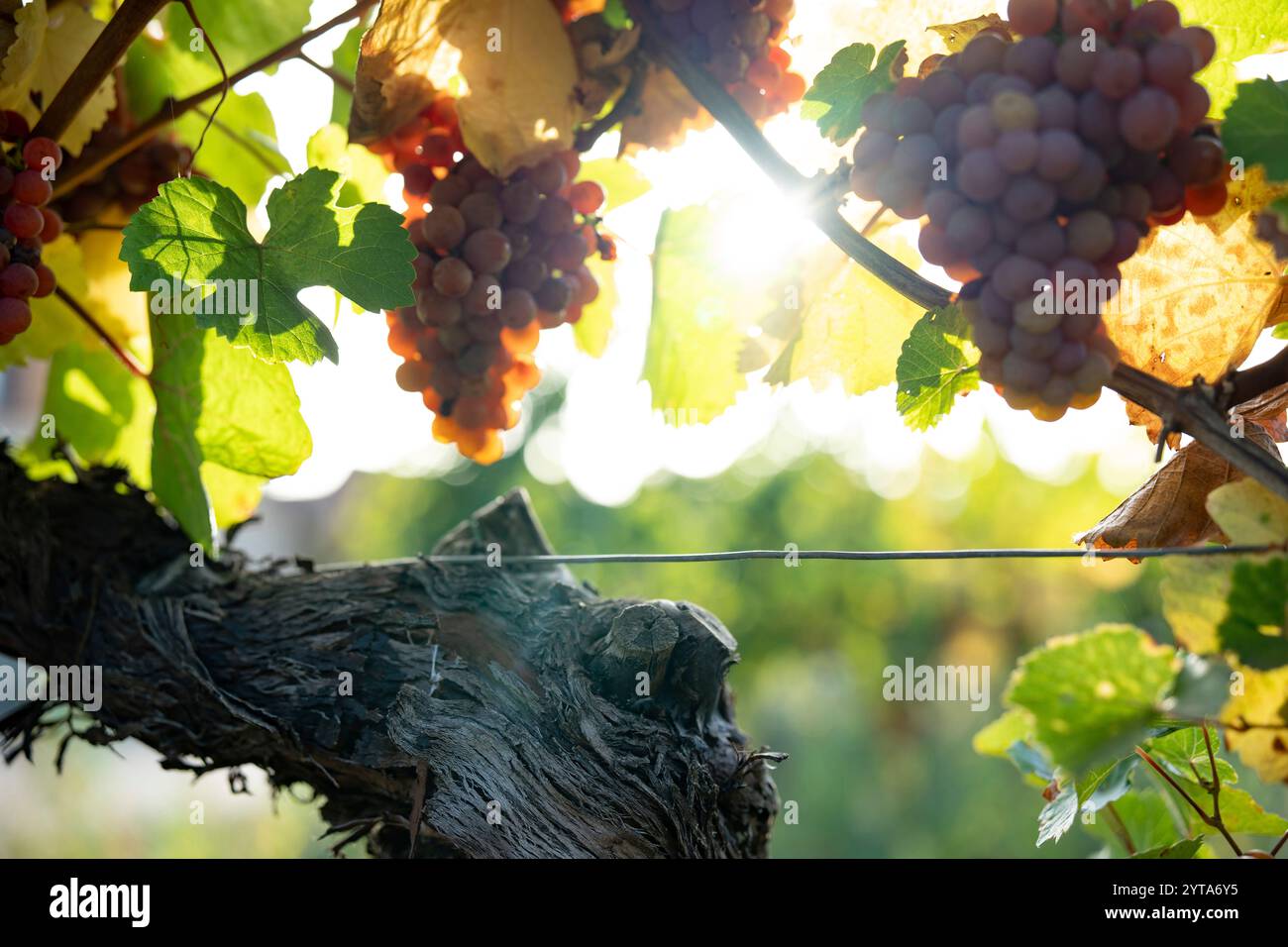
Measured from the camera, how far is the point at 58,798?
464 cm

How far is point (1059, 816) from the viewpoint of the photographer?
474 mm

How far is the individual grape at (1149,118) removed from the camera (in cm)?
34

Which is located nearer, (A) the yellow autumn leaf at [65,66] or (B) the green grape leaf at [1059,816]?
(B) the green grape leaf at [1059,816]

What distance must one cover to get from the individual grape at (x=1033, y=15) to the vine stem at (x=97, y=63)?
387mm

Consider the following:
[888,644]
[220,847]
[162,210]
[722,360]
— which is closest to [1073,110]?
[722,360]

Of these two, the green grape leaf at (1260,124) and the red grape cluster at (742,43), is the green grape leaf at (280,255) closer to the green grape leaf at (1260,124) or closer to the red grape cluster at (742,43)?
the red grape cluster at (742,43)

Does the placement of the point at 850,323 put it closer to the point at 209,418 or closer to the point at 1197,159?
the point at 1197,159

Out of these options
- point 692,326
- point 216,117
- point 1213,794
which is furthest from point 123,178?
point 1213,794

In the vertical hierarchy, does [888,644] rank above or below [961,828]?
above

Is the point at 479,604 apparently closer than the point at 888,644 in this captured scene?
Yes

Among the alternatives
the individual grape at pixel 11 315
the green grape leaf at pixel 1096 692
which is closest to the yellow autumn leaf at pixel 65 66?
the individual grape at pixel 11 315

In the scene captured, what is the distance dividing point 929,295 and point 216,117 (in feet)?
1.74
